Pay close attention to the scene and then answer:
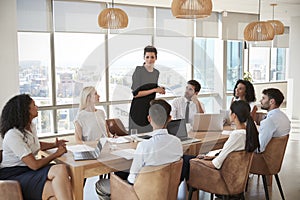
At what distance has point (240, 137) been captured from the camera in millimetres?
2965

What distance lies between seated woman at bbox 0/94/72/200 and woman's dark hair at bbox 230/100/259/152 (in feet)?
5.15

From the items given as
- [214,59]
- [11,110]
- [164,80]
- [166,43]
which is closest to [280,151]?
[164,80]

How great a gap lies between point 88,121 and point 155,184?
4.44 ft

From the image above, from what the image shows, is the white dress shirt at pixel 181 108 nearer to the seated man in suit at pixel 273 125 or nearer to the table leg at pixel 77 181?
the seated man in suit at pixel 273 125

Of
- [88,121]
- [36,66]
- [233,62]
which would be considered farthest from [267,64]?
[88,121]

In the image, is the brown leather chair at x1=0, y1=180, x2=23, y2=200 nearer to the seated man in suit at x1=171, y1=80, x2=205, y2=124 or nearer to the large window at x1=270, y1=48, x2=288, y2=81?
the seated man in suit at x1=171, y1=80, x2=205, y2=124

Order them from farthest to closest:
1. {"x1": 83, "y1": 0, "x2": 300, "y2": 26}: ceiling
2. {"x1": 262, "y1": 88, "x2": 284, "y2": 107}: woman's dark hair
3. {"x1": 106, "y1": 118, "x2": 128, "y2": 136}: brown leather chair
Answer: {"x1": 83, "y1": 0, "x2": 300, "y2": 26}: ceiling → {"x1": 106, "y1": 118, "x2": 128, "y2": 136}: brown leather chair → {"x1": 262, "y1": 88, "x2": 284, "y2": 107}: woman's dark hair

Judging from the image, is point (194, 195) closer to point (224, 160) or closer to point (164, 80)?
point (224, 160)

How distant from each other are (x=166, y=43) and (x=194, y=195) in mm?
3776

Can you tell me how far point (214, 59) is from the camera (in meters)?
9.34

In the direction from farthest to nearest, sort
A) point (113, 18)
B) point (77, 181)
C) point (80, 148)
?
1. point (113, 18)
2. point (80, 148)
3. point (77, 181)

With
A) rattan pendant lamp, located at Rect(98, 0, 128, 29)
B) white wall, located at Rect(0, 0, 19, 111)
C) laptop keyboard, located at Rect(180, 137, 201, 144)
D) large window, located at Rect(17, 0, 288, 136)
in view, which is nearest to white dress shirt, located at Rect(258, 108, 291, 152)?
laptop keyboard, located at Rect(180, 137, 201, 144)

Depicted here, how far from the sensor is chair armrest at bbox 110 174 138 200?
2670 millimetres

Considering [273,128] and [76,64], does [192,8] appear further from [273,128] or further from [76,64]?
[76,64]
